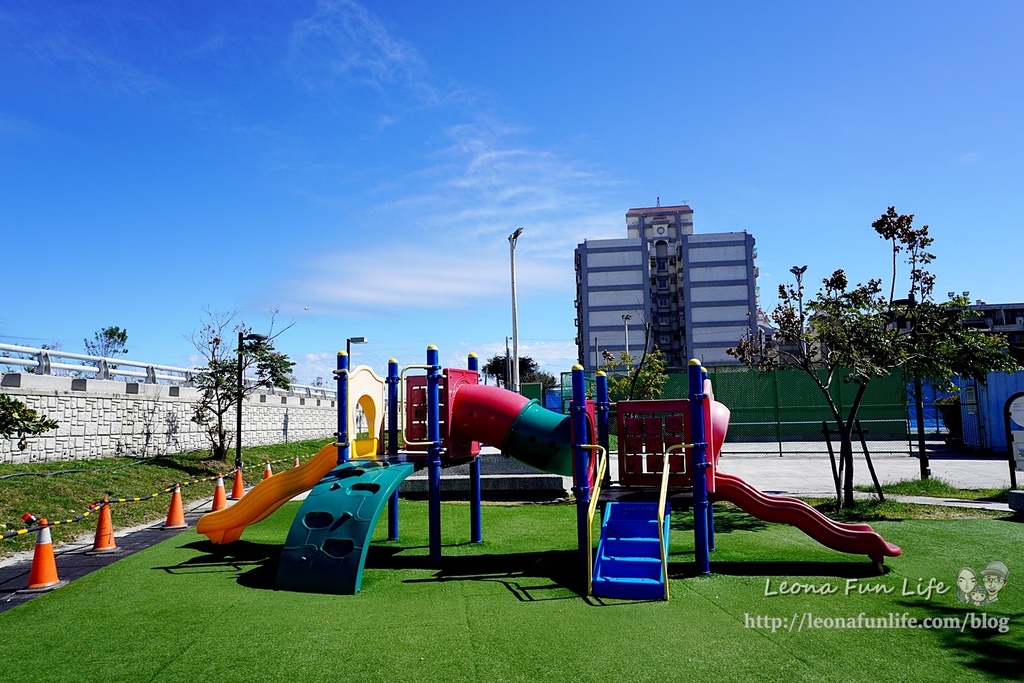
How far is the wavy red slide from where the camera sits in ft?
25.6

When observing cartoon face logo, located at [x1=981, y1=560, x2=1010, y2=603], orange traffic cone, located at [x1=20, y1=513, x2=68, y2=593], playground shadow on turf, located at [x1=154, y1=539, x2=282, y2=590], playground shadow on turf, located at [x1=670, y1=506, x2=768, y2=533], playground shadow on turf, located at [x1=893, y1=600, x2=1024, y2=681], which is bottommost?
playground shadow on turf, located at [x1=670, y1=506, x2=768, y2=533]

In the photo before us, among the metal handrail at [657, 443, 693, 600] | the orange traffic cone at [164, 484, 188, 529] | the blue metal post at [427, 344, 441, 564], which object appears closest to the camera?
the metal handrail at [657, 443, 693, 600]

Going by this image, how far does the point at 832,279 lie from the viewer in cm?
1307

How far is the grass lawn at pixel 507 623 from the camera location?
520 centimetres

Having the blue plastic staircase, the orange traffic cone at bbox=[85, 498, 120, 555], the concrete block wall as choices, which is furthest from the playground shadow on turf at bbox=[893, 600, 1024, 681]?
the concrete block wall

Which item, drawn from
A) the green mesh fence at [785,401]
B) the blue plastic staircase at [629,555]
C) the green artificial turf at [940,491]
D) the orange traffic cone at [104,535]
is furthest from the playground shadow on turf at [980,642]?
the green mesh fence at [785,401]

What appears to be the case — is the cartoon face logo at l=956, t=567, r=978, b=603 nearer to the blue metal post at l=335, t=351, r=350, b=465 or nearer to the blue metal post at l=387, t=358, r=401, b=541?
the blue metal post at l=387, t=358, r=401, b=541

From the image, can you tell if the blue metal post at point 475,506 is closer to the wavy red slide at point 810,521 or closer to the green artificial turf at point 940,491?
the wavy red slide at point 810,521

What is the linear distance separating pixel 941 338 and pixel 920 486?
4.03 metres

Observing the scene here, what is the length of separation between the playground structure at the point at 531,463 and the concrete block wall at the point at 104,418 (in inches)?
290

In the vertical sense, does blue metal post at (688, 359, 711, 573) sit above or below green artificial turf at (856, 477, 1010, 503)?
above

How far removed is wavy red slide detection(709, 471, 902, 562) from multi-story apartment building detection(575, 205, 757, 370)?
230ft

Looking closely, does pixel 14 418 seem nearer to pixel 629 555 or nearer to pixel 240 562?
pixel 240 562

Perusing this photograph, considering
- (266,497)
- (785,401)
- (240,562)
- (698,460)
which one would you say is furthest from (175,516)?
(785,401)
